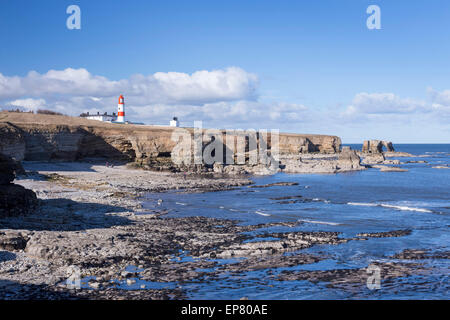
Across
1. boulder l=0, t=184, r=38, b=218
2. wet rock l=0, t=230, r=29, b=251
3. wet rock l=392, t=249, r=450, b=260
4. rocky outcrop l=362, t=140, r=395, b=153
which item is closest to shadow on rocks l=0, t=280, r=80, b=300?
wet rock l=0, t=230, r=29, b=251

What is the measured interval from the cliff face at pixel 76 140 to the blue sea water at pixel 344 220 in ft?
77.7

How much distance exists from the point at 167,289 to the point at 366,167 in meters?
74.4

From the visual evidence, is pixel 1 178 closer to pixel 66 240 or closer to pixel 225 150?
pixel 66 240

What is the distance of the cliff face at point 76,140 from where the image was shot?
53188mm

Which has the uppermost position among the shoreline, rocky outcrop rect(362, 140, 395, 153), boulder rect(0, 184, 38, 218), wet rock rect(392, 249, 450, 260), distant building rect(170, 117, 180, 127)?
distant building rect(170, 117, 180, 127)

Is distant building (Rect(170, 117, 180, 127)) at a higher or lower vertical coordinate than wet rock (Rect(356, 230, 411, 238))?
higher

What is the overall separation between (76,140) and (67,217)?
38.2 meters

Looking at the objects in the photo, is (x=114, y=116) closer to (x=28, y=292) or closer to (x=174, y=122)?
(x=174, y=122)

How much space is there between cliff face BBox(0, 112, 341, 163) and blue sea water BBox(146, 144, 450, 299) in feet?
77.7

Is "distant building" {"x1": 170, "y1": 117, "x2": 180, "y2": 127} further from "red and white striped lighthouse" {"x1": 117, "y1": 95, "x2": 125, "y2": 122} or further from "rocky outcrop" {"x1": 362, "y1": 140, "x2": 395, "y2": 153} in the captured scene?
"rocky outcrop" {"x1": 362, "y1": 140, "x2": 395, "y2": 153}

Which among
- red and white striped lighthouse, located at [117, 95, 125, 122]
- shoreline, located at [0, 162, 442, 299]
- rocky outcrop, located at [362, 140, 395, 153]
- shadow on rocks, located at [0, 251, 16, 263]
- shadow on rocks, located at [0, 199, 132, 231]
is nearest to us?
shoreline, located at [0, 162, 442, 299]

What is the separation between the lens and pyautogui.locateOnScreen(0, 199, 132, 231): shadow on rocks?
20.7 m

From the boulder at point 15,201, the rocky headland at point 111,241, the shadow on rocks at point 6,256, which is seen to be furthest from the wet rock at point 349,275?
the boulder at point 15,201

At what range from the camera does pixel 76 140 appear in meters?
59.0
